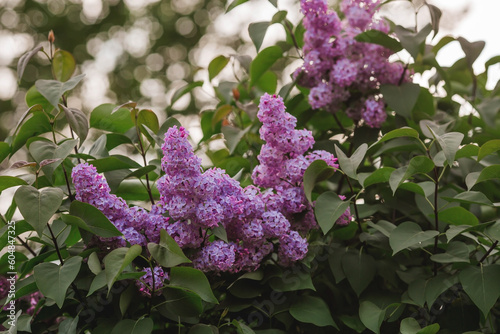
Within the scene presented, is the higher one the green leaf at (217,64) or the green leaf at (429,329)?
the green leaf at (217,64)

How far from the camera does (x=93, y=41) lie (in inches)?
257

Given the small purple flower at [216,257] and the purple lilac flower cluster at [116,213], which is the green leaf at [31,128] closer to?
the purple lilac flower cluster at [116,213]

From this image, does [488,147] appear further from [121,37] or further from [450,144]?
[121,37]

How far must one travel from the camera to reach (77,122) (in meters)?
0.81

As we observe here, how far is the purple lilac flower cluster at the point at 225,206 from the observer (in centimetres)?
75

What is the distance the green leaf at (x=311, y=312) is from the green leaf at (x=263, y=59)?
49cm

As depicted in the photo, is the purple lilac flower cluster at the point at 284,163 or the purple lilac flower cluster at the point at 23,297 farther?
the purple lilac flower cluster at the point at 23,297

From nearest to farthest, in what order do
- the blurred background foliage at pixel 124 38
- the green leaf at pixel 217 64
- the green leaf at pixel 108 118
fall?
the green leaf at pixel 108 118 < the green leaf at pixel 217 64 < the blurred background foliage at pixel 124 38

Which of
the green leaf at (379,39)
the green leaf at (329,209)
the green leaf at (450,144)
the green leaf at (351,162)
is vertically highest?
the green leaf at (379,39)

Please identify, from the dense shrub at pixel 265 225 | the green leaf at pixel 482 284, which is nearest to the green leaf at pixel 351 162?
the dense shrub at pixel 265 225

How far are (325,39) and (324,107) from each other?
Answer: 13cm

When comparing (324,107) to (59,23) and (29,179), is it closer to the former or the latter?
(29,179)

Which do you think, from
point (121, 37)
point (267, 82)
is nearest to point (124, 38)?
point (121, 37)

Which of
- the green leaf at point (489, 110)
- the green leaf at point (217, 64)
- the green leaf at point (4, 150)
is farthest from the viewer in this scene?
the green leaf at point (217, 64)
